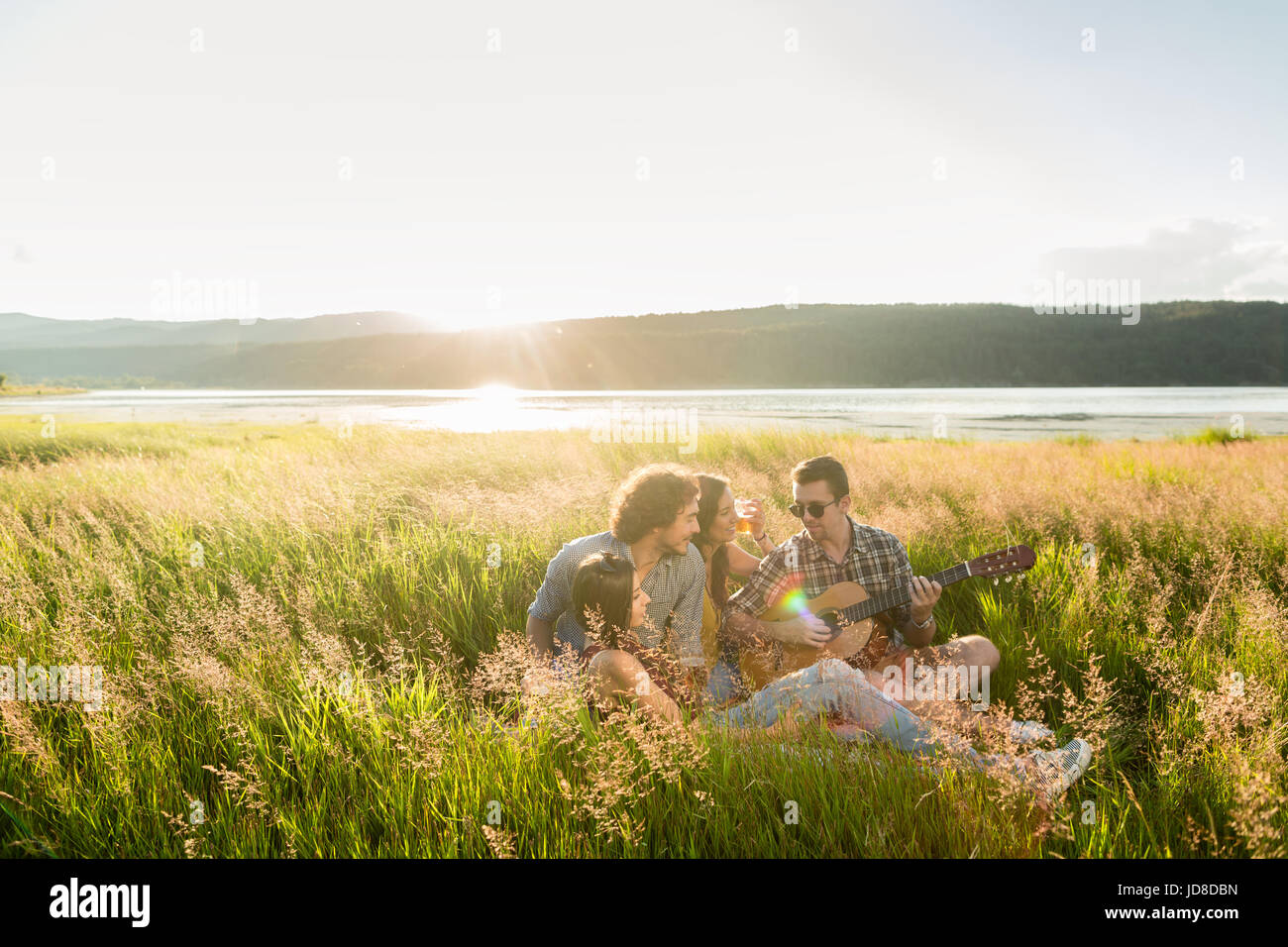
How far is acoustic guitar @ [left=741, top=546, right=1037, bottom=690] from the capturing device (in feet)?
12.6

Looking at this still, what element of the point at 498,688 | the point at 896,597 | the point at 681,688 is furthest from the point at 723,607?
the point at 498,688

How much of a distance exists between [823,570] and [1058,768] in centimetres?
209

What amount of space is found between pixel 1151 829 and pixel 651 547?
7.47 ft

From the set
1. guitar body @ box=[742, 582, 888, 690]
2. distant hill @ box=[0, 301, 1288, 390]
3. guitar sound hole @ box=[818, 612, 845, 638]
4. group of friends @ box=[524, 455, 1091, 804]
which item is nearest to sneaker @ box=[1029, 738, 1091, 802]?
group of friends @ box=[524, 455, 1091, 804]

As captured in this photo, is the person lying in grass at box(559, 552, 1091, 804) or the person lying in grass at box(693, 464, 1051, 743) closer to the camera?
the person lying in grass at box(559, 552, 1091, 804)

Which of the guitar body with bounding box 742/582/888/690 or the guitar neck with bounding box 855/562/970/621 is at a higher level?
the guitar neck with bounding box 855/562/970/621

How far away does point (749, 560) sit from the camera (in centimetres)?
469

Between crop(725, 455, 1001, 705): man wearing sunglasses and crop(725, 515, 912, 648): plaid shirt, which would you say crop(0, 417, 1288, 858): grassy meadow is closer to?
crop(725, 455, 1001, 705): man wearing sunglasses

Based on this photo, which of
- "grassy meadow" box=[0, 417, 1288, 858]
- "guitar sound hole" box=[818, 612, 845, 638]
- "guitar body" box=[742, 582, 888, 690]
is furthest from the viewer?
"guitar sound hole" box=[818, 612, 845, 638]

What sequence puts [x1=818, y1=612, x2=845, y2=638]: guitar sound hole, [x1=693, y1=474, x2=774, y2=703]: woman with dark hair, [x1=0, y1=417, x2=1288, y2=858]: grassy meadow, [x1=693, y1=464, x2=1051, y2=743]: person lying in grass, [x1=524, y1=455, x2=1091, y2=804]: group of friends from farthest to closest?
[x1=818, y1=612, x2=845, y2=638]: guitar sound hole → [x1=693, y1=474, x2=774, y2=703]: woman with dark hair → [x1=693, y1=464, x2=1051, y2=743]: person lying in grass → [x1=524, y1=455, x2=1091, y2=804]: group of friends → [x1=0, y1=417, x2=1288, y2=858]: grassy meadow

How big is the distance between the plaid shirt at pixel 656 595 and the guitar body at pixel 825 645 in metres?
0.34

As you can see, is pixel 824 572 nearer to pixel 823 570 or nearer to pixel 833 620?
pixel 823 570
